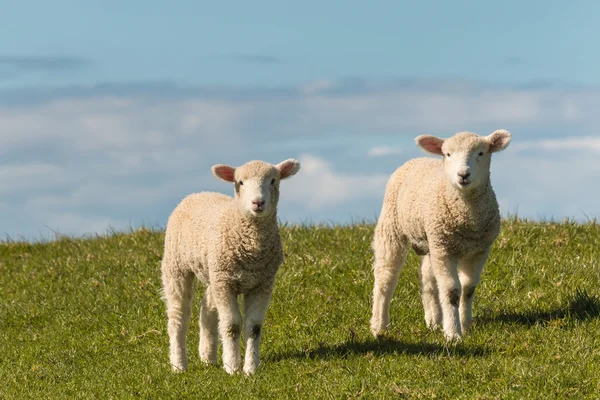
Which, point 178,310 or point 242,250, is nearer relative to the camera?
point 242,250

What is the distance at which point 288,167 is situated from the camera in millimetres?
9453

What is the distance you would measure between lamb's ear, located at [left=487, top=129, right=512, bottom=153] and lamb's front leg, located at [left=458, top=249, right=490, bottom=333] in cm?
128

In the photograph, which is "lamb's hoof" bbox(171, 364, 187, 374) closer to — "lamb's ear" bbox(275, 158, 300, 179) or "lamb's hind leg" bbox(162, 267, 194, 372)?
"lamb's hind leg" bbox(162, 267, 194, 372)

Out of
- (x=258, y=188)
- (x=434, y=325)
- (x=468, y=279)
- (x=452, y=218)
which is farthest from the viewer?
(x=434, y=325)

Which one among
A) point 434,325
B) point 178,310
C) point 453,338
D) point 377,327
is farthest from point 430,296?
point 178,310

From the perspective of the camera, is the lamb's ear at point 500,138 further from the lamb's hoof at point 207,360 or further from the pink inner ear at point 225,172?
the lamb's hoof at point 207,360

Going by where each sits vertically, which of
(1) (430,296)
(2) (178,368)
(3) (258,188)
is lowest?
(2) (178,368)

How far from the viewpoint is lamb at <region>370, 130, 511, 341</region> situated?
393 inches

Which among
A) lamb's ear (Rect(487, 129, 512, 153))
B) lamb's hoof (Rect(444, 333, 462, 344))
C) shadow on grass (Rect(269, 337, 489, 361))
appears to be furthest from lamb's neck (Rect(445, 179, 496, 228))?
shadow on grass (Rect(269, 337, 489, 361))

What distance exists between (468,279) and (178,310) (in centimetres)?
340

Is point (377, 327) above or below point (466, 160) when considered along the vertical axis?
below

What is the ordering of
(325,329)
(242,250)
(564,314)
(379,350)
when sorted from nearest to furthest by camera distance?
(242,250) < (379,350) < (564,314) < (325,329)

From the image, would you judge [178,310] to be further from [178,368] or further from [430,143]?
[430,143]

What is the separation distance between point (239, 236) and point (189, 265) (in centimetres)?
100
